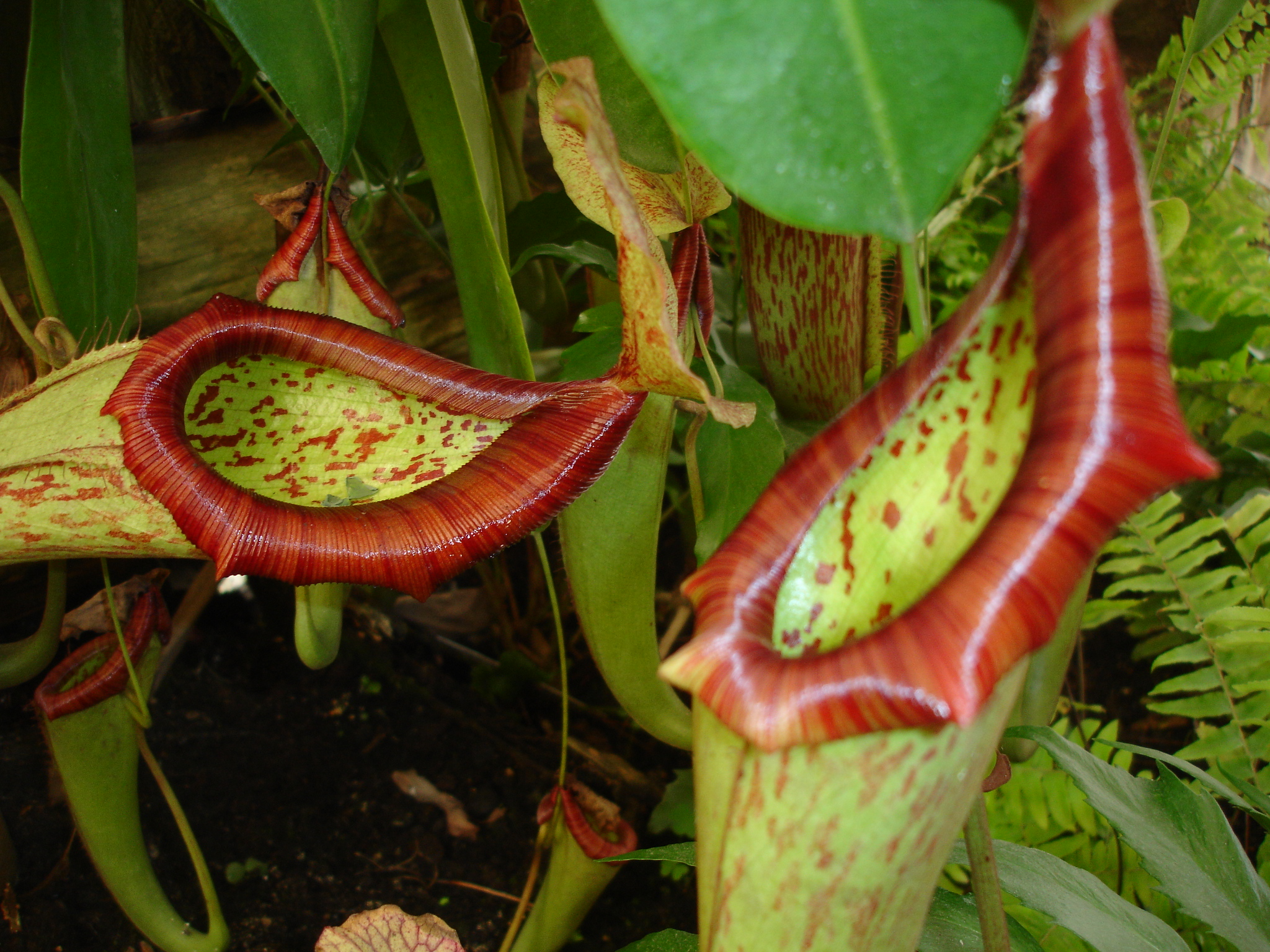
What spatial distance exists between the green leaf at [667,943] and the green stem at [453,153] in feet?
1.69

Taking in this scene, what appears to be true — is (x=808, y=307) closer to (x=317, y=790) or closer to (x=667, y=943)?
(x=667, y=943)

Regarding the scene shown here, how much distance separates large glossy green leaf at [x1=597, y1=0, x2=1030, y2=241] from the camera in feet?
0.92

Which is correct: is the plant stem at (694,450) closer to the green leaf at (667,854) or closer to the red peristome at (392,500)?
the red peristome at (392,500)

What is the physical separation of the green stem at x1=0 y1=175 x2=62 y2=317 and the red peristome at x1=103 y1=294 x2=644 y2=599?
0.27 metres

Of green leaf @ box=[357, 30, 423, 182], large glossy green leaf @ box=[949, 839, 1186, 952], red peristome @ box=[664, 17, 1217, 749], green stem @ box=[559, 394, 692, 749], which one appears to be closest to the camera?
red peristome @ box=[664, 17, 1217, 749]

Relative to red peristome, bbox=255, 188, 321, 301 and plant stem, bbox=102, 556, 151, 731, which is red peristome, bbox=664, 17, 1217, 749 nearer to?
red peristome, bbox=255, 188, 321, 301

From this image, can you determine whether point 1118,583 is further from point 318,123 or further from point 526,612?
point 318,123

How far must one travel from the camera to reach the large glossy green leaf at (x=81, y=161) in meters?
0.80

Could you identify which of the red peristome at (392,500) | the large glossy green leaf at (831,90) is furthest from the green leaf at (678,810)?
the large glossy green leaf at (831,90)

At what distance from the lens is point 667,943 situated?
2.24 ft

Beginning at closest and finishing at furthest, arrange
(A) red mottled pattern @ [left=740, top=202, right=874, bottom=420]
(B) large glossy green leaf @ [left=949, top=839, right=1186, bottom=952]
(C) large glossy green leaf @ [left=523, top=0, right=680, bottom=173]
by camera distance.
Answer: (C) large glossy green leaf @ [left=523, top=0, right=680, bottom=173], (B) large glossy green leaf @ [left=949, top=839, right=1186, bottom=952], (A) red mottled pattern @ [left=740, top=202, right=874, bottom=420]

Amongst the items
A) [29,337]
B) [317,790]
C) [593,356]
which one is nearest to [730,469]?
[593,356]

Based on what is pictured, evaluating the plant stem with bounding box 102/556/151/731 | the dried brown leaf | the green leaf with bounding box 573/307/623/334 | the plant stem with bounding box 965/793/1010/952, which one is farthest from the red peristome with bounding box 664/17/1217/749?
the plant stem with bounding box 102/556/151/731

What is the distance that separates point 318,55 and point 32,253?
465mm
